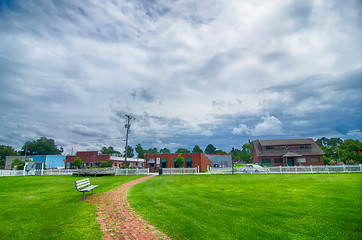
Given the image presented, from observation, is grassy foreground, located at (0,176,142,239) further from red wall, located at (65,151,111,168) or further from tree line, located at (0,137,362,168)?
red wall, located at (65,151,111,168)

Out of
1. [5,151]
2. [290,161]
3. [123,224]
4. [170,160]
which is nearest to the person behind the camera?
[123,224]

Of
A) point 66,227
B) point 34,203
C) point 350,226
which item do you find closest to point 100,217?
point 66,227

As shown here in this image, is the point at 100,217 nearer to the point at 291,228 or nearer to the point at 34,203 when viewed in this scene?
the point at 34,203

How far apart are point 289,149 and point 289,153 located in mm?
4207

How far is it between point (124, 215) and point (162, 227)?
2139mm

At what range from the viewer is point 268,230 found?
600cm

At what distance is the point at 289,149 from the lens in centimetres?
4962

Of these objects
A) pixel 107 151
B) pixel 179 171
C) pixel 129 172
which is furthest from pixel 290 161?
pixel 107 151

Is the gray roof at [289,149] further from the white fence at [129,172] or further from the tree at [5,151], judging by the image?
the tree at [5,151]

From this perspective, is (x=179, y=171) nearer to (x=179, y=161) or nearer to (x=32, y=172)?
(x=179, y=161)

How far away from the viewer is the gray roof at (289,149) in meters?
46.9

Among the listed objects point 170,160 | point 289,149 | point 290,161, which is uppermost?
point 289,149

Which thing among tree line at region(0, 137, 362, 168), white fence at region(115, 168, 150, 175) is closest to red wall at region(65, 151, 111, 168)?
tree line at region(0, 137, 362, 168)

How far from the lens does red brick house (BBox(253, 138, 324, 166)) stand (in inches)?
1820
